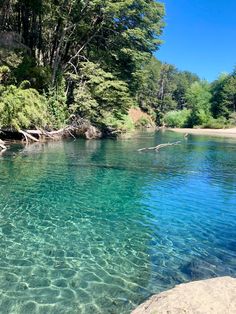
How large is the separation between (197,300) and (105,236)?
464 centimetres

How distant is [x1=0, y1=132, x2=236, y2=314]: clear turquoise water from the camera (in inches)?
239

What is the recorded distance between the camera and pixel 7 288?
604 cm

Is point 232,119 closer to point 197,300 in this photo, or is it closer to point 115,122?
point 115,122

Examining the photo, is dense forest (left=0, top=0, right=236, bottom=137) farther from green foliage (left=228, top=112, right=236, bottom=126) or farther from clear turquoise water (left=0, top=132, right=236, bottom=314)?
green foliage (left=228, top=112, right=236, bottom=126)

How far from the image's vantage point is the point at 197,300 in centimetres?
432

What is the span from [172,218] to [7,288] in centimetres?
584

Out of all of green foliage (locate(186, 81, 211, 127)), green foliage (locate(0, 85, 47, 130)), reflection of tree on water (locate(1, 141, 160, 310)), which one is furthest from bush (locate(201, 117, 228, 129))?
reflection of tree on water (locate(1, 141, 160, 310))

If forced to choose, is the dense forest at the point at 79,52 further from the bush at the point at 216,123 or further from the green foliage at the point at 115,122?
the bush at the point at 216,123

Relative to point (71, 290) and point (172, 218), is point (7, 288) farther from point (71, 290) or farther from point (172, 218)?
point (172, 218)

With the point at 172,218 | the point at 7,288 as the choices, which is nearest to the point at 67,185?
the point at 172,218

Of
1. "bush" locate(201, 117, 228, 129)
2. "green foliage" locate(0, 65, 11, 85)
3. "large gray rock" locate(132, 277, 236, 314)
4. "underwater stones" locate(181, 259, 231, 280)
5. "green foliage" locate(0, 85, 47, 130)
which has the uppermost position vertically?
"green foliage" locate(0, 65, 11, 85)

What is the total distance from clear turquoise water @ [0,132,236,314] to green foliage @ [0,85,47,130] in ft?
31.5

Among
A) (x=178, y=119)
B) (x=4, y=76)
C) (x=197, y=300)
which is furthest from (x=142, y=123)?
(x=197, y=300)

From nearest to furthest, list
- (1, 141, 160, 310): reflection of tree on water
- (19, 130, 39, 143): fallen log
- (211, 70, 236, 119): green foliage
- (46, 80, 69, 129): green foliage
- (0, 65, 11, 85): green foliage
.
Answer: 1. (1, 141, 160, 310): reflection of tree on water
2. (19, 130, 39, 143): fallen log
3. (0, 65, 11, 85): green foliage
4. (46, 80, 69, 129): green foliage
5. (211, 70, 236, 119): green foliage
